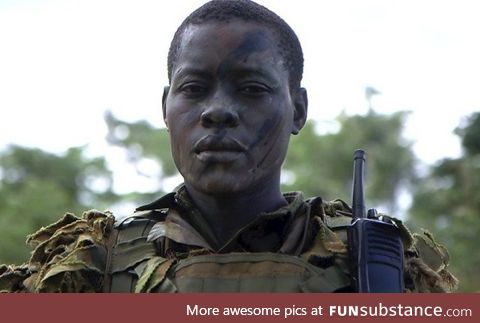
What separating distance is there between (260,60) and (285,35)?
7.9 inches

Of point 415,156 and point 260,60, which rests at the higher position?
point 415,156

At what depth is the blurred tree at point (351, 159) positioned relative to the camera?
25.2m

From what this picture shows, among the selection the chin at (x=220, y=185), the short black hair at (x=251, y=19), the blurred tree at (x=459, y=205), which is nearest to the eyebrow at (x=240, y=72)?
the short black hair at (x=251, y=19)

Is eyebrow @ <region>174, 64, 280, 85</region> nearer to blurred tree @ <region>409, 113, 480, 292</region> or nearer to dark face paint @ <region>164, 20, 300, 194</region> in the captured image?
dark face paint @ <region>164, 20, 300, 194</region>

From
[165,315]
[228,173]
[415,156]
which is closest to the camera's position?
[165,315]

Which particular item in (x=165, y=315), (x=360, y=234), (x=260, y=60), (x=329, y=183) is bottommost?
(x=165, y=315)

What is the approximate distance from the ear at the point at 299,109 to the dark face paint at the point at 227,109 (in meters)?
0.18

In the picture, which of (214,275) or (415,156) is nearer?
(214,275)

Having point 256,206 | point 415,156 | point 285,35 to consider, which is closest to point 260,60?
point 285,35

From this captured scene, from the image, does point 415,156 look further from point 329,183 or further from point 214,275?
point 214,275

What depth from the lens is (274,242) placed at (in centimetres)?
457

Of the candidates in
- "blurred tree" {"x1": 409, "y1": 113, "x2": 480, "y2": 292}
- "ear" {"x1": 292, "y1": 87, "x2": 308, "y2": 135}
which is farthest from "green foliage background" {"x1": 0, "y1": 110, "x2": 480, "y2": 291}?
"ear" {"x1": 292, "y1": 87, "x2": 308, "y2": 135}

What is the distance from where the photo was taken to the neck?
14.9ft

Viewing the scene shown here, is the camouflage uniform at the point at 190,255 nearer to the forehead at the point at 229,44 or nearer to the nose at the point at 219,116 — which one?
the nose at the point at 219,116
